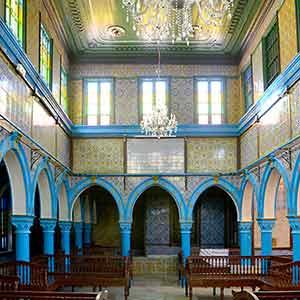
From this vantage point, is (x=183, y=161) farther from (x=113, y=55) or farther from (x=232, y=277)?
(x=232, y=277)

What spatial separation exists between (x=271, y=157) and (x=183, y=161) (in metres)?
6.17

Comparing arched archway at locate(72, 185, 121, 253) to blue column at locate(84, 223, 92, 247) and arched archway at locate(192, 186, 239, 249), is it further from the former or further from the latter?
arched archway at locate(192, 186, 239, 249)

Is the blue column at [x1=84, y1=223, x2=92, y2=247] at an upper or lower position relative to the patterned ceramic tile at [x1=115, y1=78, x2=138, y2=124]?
lower

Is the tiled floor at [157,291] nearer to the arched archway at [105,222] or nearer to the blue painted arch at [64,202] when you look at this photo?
the blue painted arch at [64,202]

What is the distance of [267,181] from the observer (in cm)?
1625

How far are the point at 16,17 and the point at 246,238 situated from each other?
12.1 metres

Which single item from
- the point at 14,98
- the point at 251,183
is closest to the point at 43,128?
the point at 14,98

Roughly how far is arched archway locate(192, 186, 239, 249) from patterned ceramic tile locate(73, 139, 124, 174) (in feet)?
19.0

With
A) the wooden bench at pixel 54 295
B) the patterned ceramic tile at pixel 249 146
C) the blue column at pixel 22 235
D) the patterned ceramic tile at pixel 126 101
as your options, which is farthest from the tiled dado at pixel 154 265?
the wooden bench at pixel 54 295

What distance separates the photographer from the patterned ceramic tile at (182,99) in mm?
21062

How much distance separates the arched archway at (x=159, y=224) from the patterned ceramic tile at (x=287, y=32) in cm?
1128

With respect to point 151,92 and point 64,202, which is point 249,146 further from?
point 64,202

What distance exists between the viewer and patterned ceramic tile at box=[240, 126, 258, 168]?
1812cm

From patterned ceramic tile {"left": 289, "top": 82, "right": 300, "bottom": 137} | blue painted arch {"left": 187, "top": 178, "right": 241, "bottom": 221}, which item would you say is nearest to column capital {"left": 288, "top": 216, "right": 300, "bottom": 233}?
patterned ceramic tile {"left": 289, "top": 82, "right": 300, "bottom": 137}
